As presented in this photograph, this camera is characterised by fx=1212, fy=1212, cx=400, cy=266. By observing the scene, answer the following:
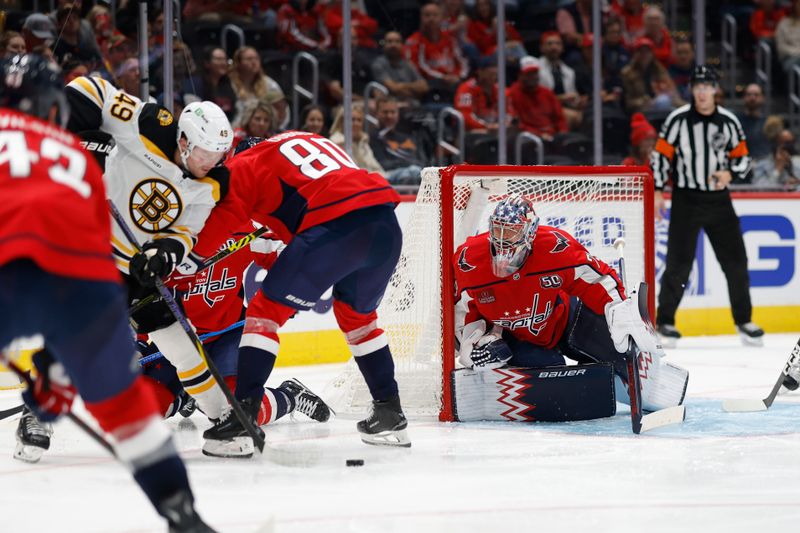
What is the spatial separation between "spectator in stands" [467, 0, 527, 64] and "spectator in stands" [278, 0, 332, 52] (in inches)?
38.8

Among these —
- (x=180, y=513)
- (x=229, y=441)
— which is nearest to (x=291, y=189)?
(x=229, y=441)

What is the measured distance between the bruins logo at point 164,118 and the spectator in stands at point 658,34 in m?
5.12

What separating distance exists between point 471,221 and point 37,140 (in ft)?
8.11

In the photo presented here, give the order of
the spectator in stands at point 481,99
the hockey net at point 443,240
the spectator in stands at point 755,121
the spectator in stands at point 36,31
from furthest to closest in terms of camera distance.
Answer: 1. the spectator in stands at point 755,121
2. the spectator in stands at point 481,99
3. the spectator in stands at point 36,31
4. the hockey net at point 443,240

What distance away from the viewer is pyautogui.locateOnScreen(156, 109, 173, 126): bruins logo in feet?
10.5

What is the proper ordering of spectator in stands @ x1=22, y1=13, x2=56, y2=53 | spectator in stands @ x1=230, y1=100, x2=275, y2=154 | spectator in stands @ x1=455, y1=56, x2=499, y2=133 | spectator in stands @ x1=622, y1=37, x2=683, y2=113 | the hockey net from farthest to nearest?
spectator in stands @ x1=622, y1=37, x2=683, y2=113
spectator in stands @ x1=455, y1=56, x2=499, y2=133
spectator in stands @ x1=230, y1=100, x2=275, y2=154
spectator in stands @ x1=22, y1=13, x2=56, y2=53
the hockey net

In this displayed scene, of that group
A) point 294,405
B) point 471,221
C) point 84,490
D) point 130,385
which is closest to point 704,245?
point 471,221

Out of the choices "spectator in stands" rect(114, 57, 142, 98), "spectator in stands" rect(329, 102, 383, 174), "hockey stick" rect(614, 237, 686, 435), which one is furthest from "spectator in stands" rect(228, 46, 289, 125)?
"hockey stick" rect(614, 237, 686, 435)

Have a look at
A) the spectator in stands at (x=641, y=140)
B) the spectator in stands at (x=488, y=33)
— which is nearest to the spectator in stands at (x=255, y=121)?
the spectator in stands at (x=488, y=33)

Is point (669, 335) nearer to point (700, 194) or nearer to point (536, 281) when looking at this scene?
point (700, 194)

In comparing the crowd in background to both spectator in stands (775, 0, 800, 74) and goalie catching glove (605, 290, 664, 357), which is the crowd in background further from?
goalie catching glove (605, 290, 664, 357)

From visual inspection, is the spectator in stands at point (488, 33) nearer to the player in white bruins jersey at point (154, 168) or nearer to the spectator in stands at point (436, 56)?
the spectator in stands at point (436, 56)

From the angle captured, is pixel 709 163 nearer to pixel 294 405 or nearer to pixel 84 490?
pixel 294 405

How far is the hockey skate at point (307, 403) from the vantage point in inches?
153
